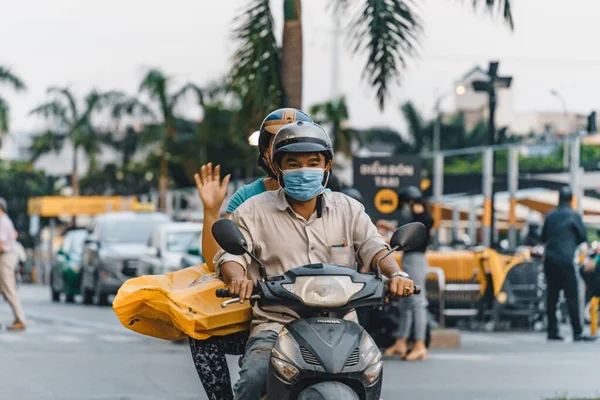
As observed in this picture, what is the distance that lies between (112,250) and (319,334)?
74.0 ft

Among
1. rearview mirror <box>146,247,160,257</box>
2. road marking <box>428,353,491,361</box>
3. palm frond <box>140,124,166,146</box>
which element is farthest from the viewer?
palm frond <box>140,124,166,146</box>

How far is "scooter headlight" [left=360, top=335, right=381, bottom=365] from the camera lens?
5160mm

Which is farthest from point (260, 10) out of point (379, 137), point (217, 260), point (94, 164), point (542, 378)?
point (379, 137)

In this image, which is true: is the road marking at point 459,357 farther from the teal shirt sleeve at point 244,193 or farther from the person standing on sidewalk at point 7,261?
the teal shirt sleeve at point 244,193

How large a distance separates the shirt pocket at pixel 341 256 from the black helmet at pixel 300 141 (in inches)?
16.0

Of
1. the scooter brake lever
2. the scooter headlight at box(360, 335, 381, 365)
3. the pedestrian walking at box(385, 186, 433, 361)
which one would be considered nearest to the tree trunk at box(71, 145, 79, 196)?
the pedestrian walking at box(385, 186, 433, 361)

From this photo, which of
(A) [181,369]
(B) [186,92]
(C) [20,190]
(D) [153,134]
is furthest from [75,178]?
(A) [181,369]

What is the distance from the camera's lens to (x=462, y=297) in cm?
2033

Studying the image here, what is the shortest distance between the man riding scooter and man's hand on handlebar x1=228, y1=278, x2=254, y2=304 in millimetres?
53

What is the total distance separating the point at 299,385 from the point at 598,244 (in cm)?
1718

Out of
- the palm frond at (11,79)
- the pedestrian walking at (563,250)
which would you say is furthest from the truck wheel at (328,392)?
the palm frond at (11,79)

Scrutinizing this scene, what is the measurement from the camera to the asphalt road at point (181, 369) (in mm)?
11141

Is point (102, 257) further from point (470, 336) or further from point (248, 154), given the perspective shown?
point (248, 154)

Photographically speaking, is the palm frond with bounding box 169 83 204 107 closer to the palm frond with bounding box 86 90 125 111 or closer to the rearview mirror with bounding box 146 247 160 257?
the palm frond with bounding box 86 90 125 111
